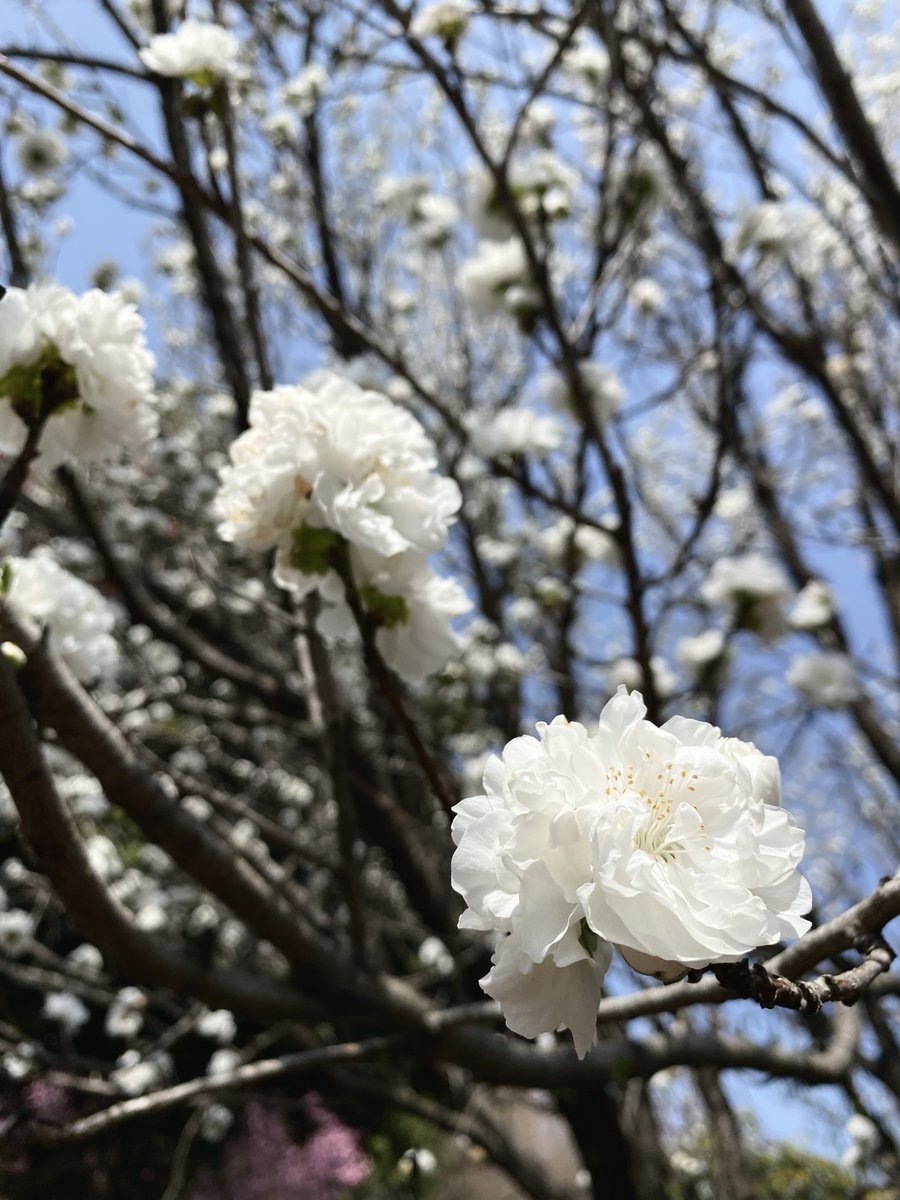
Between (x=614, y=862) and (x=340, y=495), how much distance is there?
613mm

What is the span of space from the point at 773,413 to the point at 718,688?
4.73m

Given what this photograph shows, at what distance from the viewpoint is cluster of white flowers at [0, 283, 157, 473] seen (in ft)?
3.42

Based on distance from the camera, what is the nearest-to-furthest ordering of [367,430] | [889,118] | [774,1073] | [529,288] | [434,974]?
[367,430], [774,1073], [529,288], [434,974], [889,118]

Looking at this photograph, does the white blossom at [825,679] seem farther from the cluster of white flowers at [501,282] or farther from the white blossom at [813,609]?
the cluster of white flowers at [501,282]

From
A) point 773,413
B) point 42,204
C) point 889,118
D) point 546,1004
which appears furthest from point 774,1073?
point 773,413

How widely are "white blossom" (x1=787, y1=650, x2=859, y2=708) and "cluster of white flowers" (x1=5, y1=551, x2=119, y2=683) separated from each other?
282cm

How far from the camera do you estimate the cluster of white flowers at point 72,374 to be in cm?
104

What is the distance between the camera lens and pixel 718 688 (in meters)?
3.11

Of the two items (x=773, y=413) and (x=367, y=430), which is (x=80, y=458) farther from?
(x=773, y=413)

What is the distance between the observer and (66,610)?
1.32 meters

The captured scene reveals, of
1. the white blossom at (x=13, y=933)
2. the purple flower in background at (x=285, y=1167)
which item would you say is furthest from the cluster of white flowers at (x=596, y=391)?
the purple flower in background at (x=285, y=1167)

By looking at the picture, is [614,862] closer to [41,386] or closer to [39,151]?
[41,386]

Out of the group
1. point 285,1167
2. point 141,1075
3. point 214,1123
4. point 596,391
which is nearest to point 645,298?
point 596,391

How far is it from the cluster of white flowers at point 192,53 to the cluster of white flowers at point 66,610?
36.0 inches
